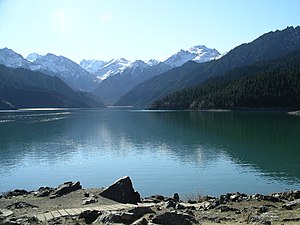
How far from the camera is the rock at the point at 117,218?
1909 cm

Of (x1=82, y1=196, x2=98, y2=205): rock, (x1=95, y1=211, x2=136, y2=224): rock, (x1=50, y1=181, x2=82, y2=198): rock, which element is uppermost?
(x1=95, y1=211, x2=136, y2=224): rock

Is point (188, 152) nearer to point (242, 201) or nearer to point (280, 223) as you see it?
point (242, 201)

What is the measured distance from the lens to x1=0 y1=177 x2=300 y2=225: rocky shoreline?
19.4m

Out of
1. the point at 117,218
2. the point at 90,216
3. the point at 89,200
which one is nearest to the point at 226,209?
the point at 117,218

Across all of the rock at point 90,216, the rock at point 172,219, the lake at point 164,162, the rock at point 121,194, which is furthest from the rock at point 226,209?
the lake at point 164,162

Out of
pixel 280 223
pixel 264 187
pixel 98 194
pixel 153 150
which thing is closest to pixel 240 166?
pixel 264 187

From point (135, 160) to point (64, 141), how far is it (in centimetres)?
3500

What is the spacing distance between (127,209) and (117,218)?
6103 mm

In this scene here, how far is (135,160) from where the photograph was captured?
6494 cm

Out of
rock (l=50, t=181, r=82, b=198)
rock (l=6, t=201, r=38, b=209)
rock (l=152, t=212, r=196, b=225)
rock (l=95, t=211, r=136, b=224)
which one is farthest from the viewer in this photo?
rock (l=50, t=181, r=82, b=198)

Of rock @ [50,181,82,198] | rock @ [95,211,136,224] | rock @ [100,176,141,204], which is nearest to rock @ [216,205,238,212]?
rock @ [95,211,136,224]

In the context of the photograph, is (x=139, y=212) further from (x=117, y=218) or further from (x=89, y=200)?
(x=89, y=200)

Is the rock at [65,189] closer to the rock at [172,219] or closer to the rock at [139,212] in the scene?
the rock at [139,212]

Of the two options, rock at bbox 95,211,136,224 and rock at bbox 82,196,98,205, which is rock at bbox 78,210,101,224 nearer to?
rock at bbox 95,211,136,224
